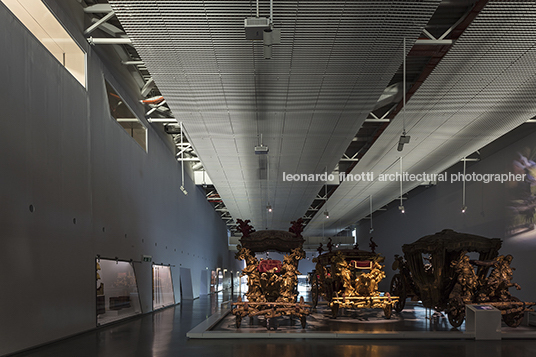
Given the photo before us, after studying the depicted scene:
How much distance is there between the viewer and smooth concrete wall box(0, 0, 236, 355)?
7262 millimetres

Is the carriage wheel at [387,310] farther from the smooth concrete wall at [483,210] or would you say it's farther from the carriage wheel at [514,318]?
the smooth concrete wall at [483,210]

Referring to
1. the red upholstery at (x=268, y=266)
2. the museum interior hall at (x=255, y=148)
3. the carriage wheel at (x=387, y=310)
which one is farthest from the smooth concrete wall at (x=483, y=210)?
the red upholstery at (x=268, y=266)

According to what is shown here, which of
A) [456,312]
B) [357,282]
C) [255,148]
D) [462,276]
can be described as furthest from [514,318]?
[255,148]

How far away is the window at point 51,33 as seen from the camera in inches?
318

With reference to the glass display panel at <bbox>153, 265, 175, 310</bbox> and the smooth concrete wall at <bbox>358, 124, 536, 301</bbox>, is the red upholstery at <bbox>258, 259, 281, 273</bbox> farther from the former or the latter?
the smooth concrete wall at <bbox>358, 124, 536, 301</bbox>

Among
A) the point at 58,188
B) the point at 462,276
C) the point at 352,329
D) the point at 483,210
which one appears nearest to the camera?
the point at 58,188

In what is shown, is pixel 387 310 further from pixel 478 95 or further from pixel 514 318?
pixel 478 95

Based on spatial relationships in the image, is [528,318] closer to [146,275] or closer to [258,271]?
[258,271]

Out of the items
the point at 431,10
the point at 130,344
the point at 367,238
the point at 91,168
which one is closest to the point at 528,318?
the point at 431,10

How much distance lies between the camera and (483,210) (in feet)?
57.2

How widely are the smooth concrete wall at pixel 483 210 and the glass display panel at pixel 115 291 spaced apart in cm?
1179

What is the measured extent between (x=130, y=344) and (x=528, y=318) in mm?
9054

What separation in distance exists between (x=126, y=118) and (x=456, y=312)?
994 cm

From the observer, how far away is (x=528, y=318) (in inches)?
444
